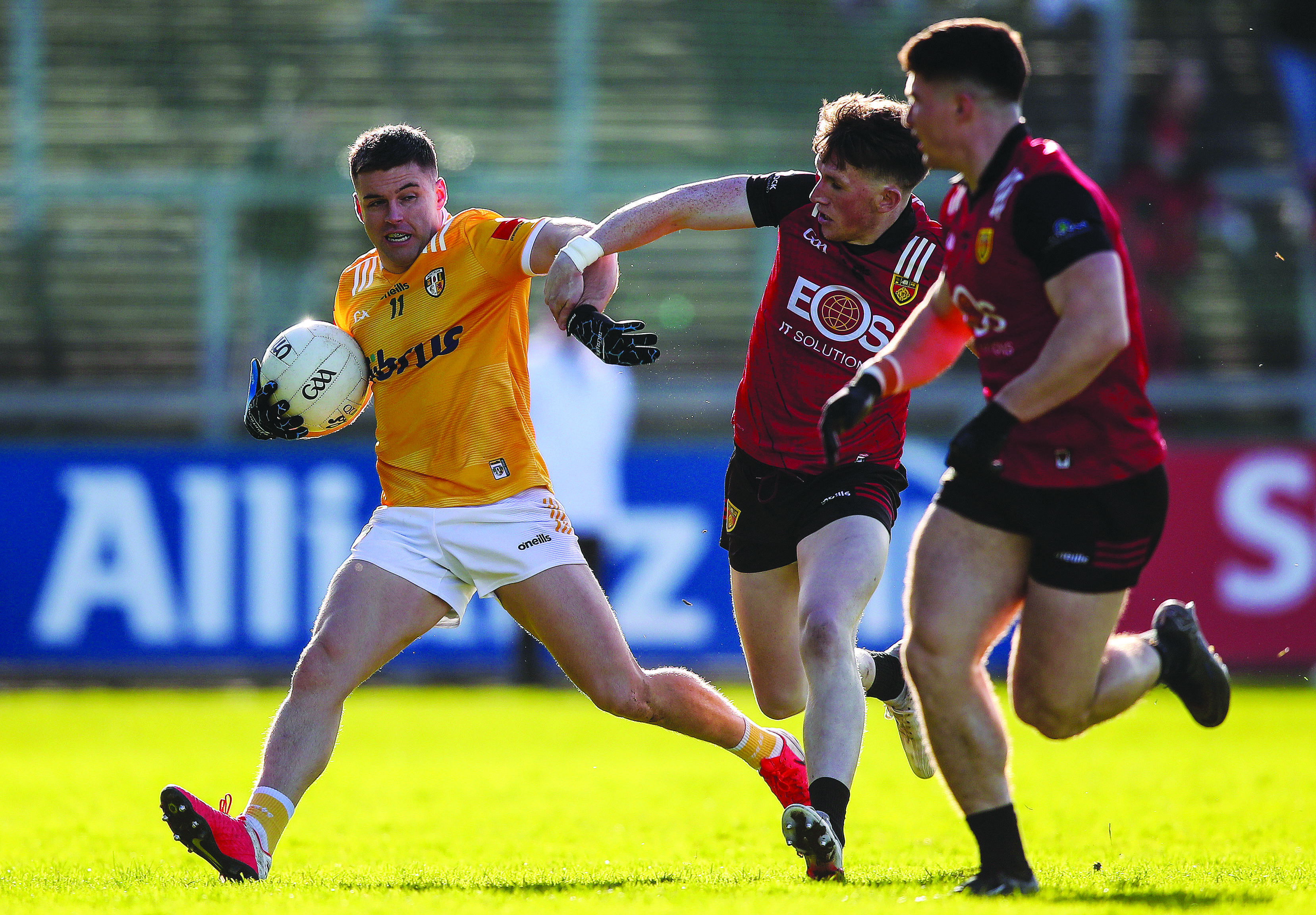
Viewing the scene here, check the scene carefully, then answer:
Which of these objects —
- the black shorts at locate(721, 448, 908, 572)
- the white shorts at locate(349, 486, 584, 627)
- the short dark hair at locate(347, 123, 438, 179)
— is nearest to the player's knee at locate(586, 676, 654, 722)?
the white shorts at locate(349, 486, 584, 627)

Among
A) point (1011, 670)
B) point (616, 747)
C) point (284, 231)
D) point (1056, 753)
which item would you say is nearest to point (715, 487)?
point (616, 747)

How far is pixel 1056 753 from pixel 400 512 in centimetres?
535

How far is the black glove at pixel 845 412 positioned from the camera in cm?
432

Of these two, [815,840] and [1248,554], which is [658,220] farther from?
[1248,554]

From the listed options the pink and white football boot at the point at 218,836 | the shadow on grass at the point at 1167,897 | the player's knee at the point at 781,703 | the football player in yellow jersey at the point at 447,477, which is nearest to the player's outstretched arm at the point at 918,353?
the football player in yellow jersey at the point at 447,477

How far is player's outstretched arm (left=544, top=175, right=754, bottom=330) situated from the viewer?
5320mm

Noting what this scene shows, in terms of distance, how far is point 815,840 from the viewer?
4699 millimetres

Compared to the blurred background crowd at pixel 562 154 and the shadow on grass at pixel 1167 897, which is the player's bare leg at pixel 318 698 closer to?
the shadow on grass at pixel 1167 897

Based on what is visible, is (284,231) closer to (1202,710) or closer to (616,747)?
(616,747)

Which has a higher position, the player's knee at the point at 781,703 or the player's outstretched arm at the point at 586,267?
the player's outstretched arm at the point at 586,267

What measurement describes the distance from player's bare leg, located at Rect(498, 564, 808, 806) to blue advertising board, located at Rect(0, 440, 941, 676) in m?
6.20

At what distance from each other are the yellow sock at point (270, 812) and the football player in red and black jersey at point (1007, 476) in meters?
2.11

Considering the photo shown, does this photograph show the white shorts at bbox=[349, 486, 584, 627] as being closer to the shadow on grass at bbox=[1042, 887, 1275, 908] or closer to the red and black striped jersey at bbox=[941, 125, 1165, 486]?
the red and black striped jersey at bbox=[941, 125, 1165, 486]

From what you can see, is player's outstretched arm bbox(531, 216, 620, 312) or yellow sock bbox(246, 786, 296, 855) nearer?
yellow sock bbox(246, 786, 296, 855)
